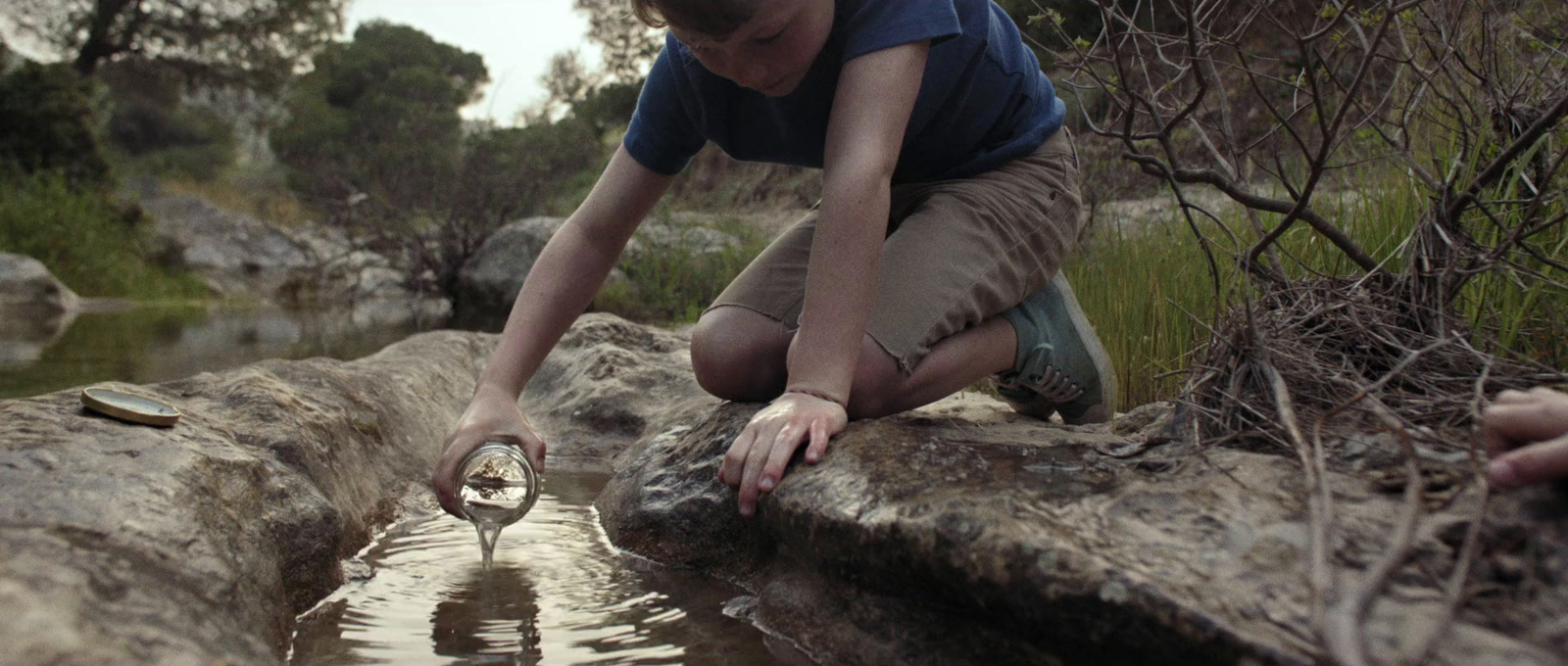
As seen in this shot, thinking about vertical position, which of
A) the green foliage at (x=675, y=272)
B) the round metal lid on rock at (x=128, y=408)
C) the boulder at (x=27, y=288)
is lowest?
the round metal lid on rock at (x=128, y=408)

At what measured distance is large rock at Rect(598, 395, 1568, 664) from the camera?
112 centimetres

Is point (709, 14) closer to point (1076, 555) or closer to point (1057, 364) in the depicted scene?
point (1076, 555)

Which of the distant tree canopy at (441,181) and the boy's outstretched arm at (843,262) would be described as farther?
the distant tree canopy at (441,181)

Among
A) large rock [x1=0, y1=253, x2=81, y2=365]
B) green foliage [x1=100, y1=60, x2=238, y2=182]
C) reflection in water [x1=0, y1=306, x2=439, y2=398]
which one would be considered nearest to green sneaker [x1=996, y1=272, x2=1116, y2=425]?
reflection in water [x1=0, y1=306, x2=439, y2=398]

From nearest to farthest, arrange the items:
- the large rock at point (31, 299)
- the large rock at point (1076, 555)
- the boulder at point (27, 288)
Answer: the large rock at point (1076, 555) → the large rock at point (31, 299) → the boulder at point (27, 288)

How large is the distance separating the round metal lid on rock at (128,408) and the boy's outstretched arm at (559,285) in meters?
0.51

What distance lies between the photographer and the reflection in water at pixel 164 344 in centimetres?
509

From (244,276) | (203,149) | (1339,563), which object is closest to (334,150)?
(244,276)

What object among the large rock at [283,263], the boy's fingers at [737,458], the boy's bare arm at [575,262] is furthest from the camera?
the large rock at [283,263]

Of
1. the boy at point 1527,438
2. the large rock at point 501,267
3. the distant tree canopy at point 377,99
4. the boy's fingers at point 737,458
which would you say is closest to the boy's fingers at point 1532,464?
the boy at point 1527,438

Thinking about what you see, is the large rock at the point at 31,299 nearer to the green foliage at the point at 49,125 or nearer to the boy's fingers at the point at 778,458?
the green foliage at the point at 49,125

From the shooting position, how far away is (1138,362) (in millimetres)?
3131

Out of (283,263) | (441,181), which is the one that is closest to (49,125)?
(283,263)

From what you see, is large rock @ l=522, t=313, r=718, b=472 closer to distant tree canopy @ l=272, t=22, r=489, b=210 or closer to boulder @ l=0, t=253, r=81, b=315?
boulder @ l=0, t=253, r=81, b=315
